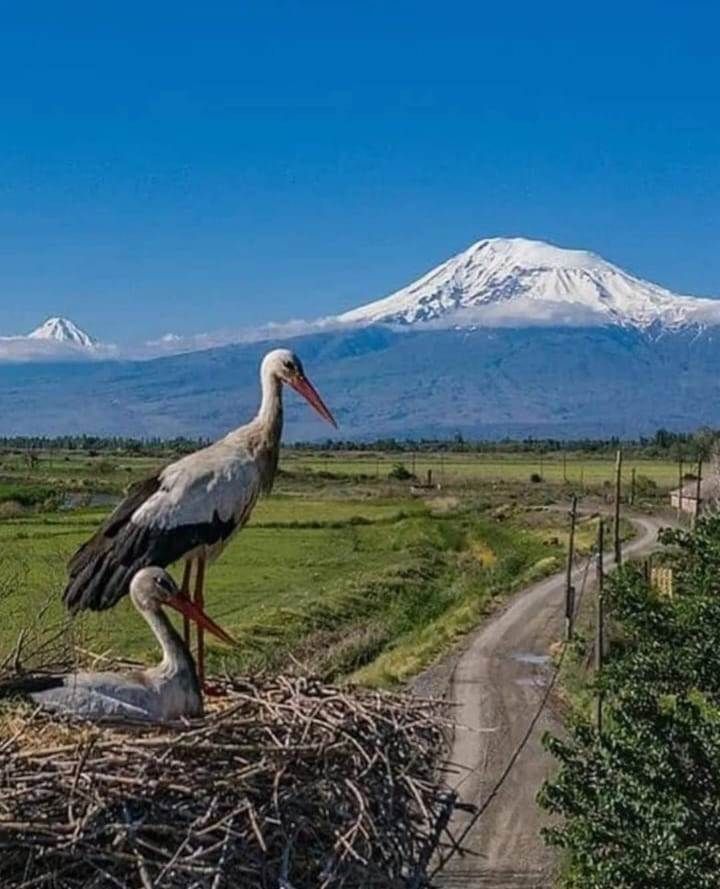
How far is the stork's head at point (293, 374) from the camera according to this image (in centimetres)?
749

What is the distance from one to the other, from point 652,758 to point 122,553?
7601 mm

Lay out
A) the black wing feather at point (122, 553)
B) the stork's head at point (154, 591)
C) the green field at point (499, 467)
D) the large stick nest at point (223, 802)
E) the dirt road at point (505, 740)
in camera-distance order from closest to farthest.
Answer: the large stick nest at point (223, 802), the stork's head at point (154, 591), the black wing feather at point (122, 553), the dirt road at point (505, 740), the green field at point (499, 467)

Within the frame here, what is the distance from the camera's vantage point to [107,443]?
164 metres

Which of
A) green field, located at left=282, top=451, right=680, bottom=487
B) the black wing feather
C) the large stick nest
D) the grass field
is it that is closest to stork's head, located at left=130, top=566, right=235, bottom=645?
the black wing feather

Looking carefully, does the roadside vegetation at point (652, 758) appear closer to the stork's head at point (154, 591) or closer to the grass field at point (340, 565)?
the grass field at point (340, 565)

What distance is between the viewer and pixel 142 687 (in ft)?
20.4

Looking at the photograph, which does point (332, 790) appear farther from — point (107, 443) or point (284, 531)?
point (107, 443)

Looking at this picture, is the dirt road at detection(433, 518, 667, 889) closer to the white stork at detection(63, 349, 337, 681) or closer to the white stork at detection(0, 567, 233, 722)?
the white stork at detection(63, 349, 337, 681)

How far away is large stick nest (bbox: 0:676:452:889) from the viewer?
16.8 ft

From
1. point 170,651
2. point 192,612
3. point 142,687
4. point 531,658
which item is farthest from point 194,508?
point 531,658

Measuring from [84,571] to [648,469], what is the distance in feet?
345

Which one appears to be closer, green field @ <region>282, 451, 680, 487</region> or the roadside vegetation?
the roadside vegetation

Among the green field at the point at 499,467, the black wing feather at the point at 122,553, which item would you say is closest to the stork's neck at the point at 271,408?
the black wing feather at the point at 122,553

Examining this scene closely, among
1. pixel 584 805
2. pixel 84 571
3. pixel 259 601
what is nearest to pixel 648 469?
pixel 259 601
